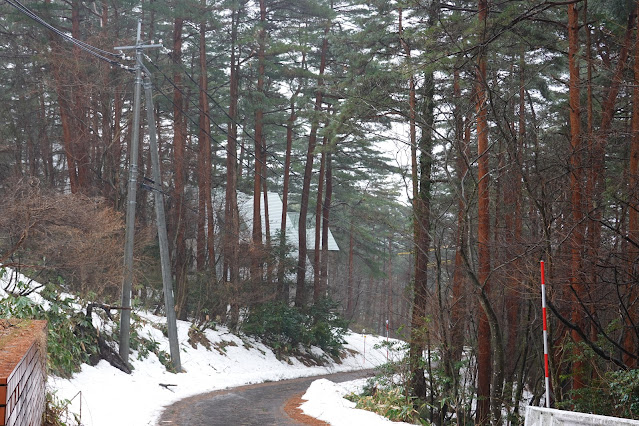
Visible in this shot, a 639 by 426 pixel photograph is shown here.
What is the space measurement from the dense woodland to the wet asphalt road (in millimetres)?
3572

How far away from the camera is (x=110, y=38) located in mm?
24312

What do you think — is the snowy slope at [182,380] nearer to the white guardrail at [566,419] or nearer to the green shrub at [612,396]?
the green shrub at [612,396]

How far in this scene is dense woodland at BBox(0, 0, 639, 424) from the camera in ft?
38.8

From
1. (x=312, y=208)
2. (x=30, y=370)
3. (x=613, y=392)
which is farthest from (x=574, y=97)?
(x=312, y=208)

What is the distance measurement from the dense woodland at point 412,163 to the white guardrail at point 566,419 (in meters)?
3.33

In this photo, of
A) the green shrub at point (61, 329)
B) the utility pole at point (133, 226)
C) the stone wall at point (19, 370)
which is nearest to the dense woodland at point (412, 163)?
the utility pole at point (133, 226)

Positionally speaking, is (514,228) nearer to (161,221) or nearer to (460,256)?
(460,256)

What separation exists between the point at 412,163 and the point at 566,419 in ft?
32.5

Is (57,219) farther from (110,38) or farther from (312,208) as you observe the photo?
(312,208)

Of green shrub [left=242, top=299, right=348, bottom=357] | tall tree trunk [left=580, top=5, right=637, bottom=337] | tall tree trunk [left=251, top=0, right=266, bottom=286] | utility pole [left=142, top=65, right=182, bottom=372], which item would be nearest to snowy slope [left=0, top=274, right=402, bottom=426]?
green shrub [left=242, top=299, right=348, bottom=357]

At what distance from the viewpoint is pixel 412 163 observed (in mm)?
15883

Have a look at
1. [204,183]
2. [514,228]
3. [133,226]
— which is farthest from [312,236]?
[514,228]

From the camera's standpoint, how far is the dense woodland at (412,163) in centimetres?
1182

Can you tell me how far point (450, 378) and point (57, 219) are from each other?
8.95 meters
